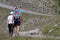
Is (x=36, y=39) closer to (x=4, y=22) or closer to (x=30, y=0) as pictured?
(x=4, y=22)

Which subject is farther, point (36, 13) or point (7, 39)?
point (36, 13)

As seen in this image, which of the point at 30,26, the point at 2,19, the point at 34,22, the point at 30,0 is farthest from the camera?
the point at 30,0

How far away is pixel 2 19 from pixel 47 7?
483 cm

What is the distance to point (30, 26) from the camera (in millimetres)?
20453

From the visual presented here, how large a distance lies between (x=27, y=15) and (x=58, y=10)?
2.84 metres

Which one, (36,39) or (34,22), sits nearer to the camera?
(36,39)

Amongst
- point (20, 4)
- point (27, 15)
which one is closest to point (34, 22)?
point (27, 15)

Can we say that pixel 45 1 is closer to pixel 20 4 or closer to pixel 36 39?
pixel 20 4

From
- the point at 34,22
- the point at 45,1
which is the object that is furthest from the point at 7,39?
the point at 45,1

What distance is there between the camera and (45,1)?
87.0ft

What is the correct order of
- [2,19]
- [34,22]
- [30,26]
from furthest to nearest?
[2,19]
[34,22]
[30,26]

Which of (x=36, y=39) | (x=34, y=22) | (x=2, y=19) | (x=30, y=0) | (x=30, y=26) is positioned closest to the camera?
(x=36, y=39)

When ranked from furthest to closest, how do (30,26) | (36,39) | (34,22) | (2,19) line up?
(2,19) < (34,22) < (30,26) < (36,39)

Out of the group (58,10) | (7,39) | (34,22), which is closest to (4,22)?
(34,22)
